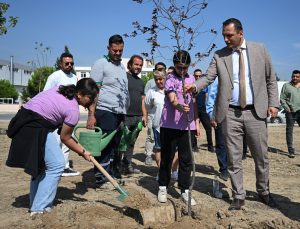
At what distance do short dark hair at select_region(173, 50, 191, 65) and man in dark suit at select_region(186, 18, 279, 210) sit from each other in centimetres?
27

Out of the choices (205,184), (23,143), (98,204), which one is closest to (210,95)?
(205,184)

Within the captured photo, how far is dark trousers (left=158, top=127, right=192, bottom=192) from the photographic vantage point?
4480 millimetres

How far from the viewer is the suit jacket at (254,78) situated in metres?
4.20

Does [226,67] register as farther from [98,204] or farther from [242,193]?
[98,204]

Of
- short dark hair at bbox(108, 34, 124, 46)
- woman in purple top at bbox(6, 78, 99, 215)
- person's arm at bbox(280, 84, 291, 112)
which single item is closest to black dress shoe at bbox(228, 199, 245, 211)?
woman in purple top at bbox(6, 78, 99, 215)

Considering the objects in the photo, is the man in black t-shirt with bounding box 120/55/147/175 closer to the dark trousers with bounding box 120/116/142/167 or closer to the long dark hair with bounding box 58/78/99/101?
the dark trousers with bounding box 120/116/142/167

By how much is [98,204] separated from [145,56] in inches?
71.0

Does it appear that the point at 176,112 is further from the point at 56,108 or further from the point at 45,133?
the point at 45,133

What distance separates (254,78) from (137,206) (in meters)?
1.92

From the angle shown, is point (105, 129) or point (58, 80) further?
point (58, 80)

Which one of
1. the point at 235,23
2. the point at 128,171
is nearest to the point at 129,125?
the point at 128,171

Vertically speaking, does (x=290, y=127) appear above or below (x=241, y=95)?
below

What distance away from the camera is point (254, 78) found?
13.7 ft

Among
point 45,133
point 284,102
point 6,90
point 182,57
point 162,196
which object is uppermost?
point 6,90
